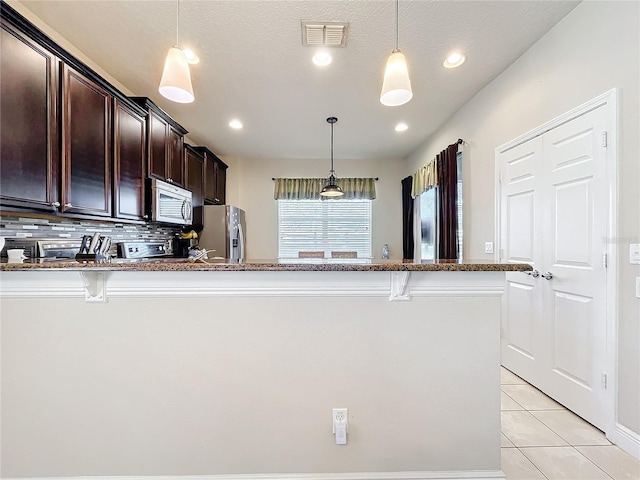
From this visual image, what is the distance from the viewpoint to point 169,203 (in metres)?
2.91

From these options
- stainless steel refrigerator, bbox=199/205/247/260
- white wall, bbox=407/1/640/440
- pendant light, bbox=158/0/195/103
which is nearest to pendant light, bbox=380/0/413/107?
pendant light, bbox=158/0/195/103

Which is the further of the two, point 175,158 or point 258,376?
point 175,158

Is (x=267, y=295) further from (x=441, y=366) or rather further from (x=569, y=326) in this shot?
(x=569, y=326)

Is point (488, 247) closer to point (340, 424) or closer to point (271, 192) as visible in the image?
point (340, 424)

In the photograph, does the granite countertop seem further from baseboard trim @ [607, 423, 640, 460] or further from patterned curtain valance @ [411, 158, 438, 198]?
patterned curtain valance @ [411, 158, 438, 198]

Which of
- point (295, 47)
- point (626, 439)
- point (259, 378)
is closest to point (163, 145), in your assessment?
point (295, 47)

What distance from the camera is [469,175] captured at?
310cm

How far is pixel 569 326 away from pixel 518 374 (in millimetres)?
775

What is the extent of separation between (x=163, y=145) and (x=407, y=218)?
3877 mm

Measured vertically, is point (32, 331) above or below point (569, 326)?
above

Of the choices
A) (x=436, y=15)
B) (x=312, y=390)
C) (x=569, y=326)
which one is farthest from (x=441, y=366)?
(x=436, y=15)

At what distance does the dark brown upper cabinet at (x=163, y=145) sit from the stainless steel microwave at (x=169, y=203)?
0.11 metres

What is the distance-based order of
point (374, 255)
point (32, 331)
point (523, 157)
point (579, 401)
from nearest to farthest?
point (32, 331), point (579, 401), point (523, 157), point (374, 255)

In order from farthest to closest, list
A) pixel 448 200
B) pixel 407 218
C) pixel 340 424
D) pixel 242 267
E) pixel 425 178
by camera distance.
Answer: pixel 407 218
pixel 425 178
pixel 448 200
pixel 340 424
pixel 242 267
